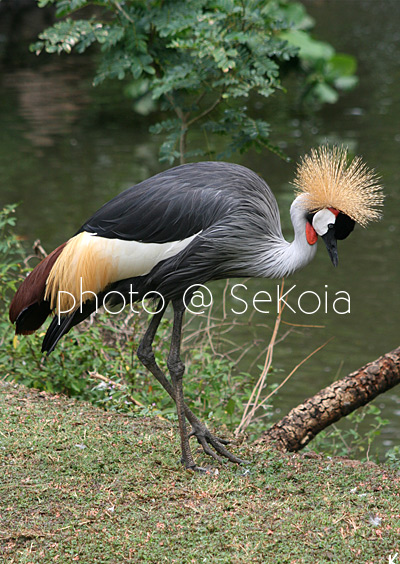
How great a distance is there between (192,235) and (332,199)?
0.69 meters

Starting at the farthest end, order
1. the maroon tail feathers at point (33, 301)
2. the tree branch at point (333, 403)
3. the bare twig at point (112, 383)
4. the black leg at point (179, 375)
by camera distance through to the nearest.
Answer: the bare twig at point (112, 383) → the tree branch at point (333, 403) → the maroon tail feathers at point (33, 301) → the black leg at point (179, 375)

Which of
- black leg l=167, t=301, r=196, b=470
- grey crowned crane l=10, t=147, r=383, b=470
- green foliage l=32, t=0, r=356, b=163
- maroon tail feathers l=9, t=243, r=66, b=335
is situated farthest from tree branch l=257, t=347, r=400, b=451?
green foliage l=32, t=0, r=356, b=163

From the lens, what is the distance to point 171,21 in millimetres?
5000

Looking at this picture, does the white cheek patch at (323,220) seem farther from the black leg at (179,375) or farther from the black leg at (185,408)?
the black leg at (185,408)

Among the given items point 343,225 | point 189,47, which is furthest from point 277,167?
point 343,225

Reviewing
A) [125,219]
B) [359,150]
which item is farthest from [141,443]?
[359,150]

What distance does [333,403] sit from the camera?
4668 millimetres

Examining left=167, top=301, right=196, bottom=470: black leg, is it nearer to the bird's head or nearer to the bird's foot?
the bird's foot

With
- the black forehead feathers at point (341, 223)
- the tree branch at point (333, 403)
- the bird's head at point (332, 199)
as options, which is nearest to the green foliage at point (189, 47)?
the bird's head at point (332, 199)

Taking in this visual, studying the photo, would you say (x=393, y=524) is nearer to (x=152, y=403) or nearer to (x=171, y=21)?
(x=152, y=403)

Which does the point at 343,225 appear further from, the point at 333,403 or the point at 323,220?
the point at 333,403

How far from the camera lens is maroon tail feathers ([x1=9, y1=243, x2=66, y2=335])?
→ 4047mm

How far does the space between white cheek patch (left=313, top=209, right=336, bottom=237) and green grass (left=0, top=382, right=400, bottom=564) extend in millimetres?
1209

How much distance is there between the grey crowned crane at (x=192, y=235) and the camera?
380 cm
